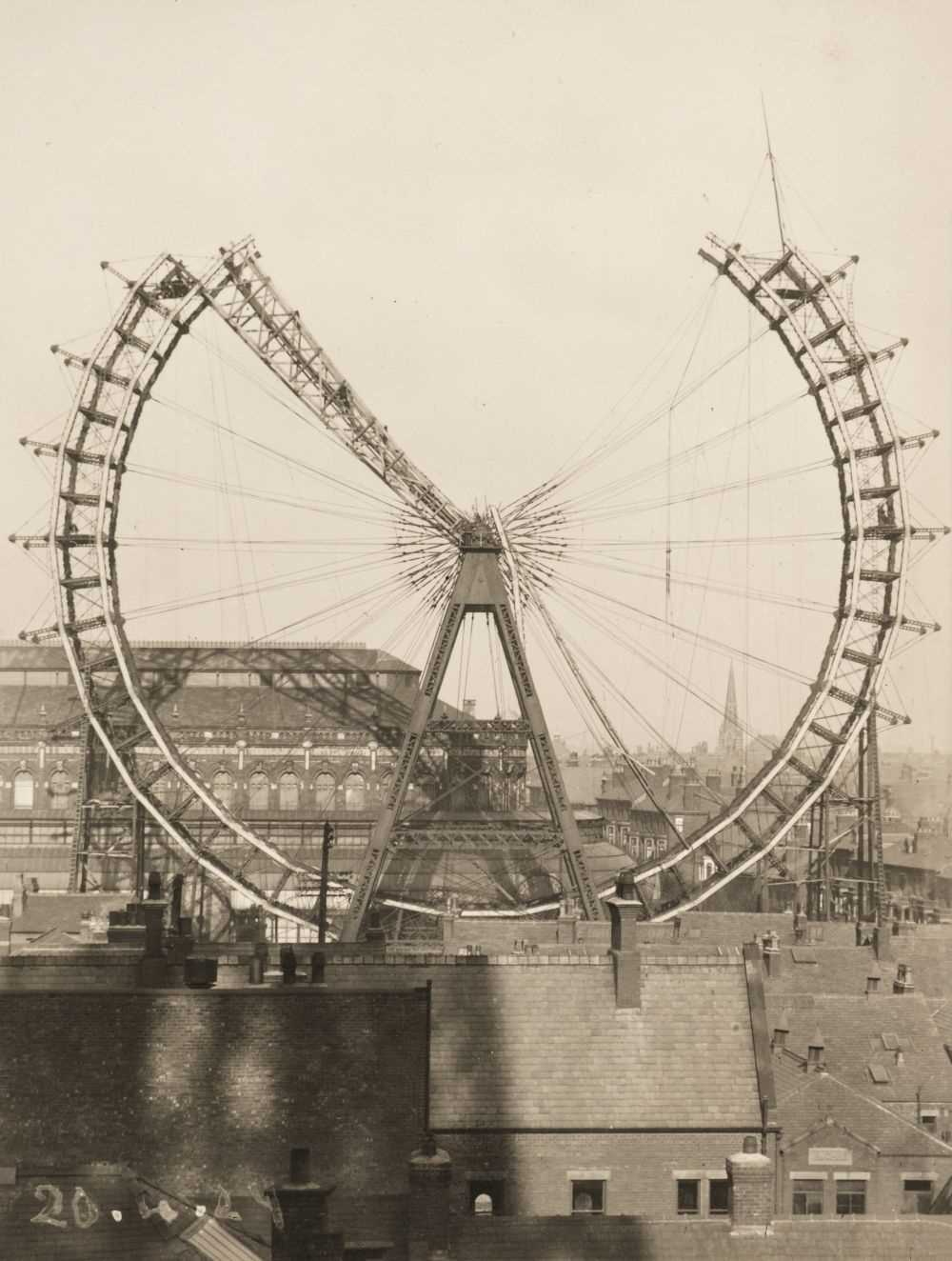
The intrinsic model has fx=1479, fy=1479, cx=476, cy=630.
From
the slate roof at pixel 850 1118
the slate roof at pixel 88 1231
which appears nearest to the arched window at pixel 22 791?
the slate roof at pixel 850 1118

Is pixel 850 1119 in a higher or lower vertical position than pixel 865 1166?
higher

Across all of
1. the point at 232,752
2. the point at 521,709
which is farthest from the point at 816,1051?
the point at 232,752

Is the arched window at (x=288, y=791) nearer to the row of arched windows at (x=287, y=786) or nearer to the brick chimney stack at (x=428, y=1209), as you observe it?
the row of arched windows at (x=287, y=786)

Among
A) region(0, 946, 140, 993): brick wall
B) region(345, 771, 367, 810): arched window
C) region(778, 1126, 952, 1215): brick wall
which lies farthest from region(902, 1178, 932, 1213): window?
region(345, 771, 367, 810): arched window

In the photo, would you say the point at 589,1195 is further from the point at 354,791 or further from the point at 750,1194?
the point at 354,791

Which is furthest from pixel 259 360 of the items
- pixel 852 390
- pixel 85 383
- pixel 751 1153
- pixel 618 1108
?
pixel 751 1153

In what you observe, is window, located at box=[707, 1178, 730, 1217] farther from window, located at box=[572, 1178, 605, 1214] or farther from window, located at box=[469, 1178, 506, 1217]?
window, located at box=[469, 1178, 506, 1217]
